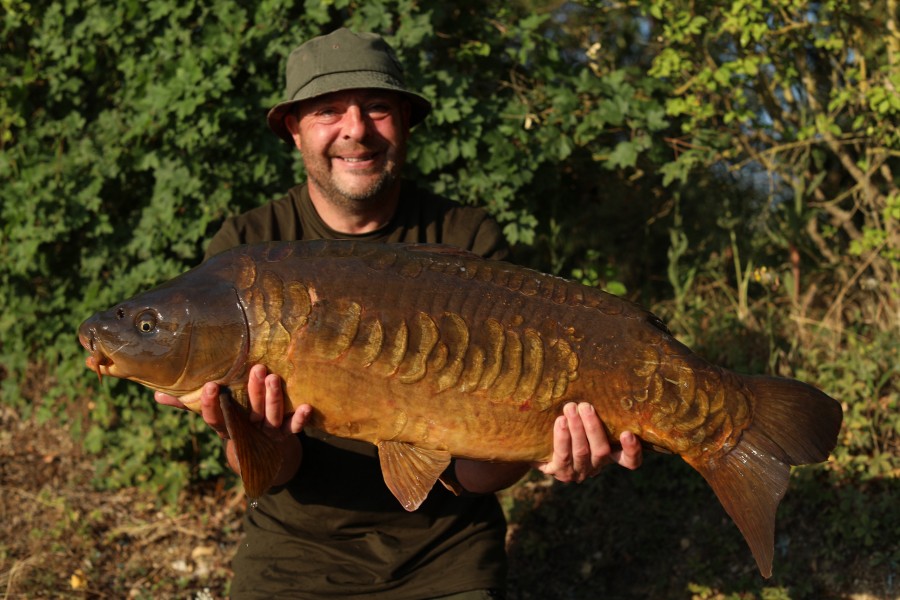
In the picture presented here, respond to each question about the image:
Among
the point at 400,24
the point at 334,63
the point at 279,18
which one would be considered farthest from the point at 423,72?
the point at 334,63

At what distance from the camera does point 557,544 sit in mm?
3715

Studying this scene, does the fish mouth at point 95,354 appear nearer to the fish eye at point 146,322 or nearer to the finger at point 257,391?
the fish eye at point 146,322

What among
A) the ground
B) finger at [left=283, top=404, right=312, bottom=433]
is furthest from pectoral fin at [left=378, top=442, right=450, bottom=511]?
the ground

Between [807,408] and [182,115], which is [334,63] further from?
[807,408]

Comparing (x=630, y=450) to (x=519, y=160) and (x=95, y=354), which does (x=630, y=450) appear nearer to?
(x=95, y=354)

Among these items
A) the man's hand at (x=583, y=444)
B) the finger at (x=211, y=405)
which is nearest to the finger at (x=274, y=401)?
the finger at (x=211, y=405)

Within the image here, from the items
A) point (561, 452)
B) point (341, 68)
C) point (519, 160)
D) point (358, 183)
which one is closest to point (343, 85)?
point (341, 68)

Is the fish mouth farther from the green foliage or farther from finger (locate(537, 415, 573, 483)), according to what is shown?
the green foliage

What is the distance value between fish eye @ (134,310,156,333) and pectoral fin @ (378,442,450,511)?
0.53m

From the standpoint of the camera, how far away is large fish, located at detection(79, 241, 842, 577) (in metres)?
1.97

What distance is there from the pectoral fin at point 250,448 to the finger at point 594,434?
2.22 ft

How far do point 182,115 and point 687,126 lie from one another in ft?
6.35

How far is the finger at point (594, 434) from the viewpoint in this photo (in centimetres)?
202

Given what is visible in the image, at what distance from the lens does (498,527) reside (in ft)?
8.52
